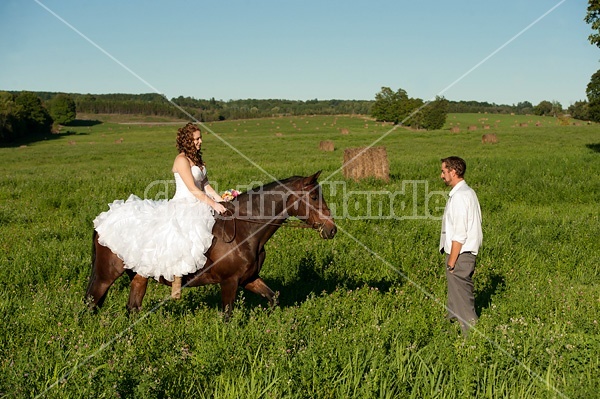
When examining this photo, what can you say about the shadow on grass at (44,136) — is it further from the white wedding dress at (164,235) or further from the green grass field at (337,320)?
the white wedding dress at (164,235)

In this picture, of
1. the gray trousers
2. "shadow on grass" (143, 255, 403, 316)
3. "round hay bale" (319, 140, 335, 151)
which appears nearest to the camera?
the gray trousers

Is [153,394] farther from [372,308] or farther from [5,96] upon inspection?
[5,96]

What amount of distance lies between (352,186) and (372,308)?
11218mm

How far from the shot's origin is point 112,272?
21.4 ft

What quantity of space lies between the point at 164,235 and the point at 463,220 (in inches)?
150

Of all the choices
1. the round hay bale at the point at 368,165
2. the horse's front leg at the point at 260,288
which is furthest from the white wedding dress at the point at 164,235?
the round hay bale at the point at 368,165

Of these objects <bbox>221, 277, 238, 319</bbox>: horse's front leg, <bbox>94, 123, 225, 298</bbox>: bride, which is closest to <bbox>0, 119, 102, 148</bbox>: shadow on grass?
<bbox>94, 123, 225, 298</bbox>: bride

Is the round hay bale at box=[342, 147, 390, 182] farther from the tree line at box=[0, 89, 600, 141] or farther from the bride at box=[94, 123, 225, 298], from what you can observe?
the tree line at box=[0, 89, 600, 141]

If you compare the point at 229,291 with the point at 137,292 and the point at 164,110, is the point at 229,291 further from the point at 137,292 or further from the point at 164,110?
the point at 164,110

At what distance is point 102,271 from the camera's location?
6.58 m

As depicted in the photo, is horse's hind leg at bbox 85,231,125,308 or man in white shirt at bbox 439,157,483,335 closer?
man in white shirt at bbox 439,157,483,335

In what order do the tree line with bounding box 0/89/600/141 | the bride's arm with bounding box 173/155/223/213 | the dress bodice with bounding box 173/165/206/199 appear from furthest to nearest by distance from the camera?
1. the tree line with bounding box 0/89/600/141
2. the dress bodice with bounding box 173/165/206/199
3. the bride's arm with bounding box 173/155/223/213

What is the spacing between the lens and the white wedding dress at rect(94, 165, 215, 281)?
6.14 m

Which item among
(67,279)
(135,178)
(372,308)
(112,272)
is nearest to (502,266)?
(372,308)
